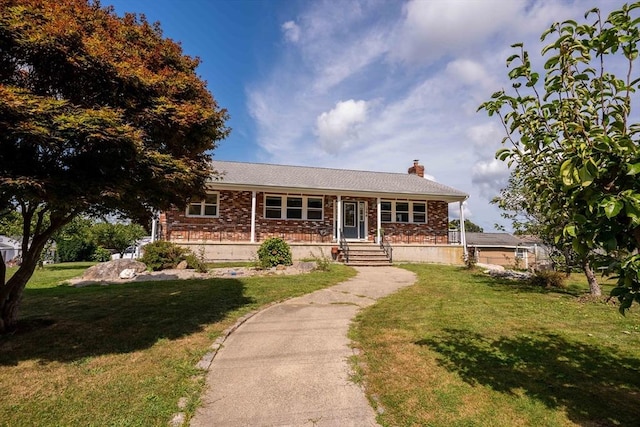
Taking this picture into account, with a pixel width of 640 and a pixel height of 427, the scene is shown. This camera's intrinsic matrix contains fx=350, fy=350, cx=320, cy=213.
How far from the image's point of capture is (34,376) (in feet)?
14.1

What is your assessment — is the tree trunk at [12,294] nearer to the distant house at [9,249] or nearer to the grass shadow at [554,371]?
the grass shadow at [554,371]

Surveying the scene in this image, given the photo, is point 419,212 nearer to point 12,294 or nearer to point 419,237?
point 419,237

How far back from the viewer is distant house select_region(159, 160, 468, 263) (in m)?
17.6

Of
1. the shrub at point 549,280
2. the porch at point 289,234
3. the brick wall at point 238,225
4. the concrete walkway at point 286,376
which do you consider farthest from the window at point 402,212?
the concrete walkway at point 286,376

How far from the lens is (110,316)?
7027 mm

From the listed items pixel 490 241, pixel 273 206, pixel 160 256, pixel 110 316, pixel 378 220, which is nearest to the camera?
pixel 110 316

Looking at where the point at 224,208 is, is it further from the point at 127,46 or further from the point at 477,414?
the point at 477,414

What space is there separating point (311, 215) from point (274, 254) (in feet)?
18.9

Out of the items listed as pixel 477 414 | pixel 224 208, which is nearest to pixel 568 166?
pixel 477 414

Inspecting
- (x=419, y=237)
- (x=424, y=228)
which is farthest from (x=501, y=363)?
(x=424, y=228)

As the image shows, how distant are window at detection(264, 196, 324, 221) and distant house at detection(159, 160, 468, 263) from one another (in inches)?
2.1

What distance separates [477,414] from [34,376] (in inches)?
201

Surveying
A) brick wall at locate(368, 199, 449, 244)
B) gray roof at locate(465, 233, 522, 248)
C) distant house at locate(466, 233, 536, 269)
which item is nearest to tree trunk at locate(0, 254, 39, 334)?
brick wall at locate(368, 199, 449, 244)

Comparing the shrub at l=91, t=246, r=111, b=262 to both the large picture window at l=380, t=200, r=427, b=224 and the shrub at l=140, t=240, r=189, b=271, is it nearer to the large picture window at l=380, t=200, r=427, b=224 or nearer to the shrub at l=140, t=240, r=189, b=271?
the shrub at l=140, t=240, r=189, b=271
